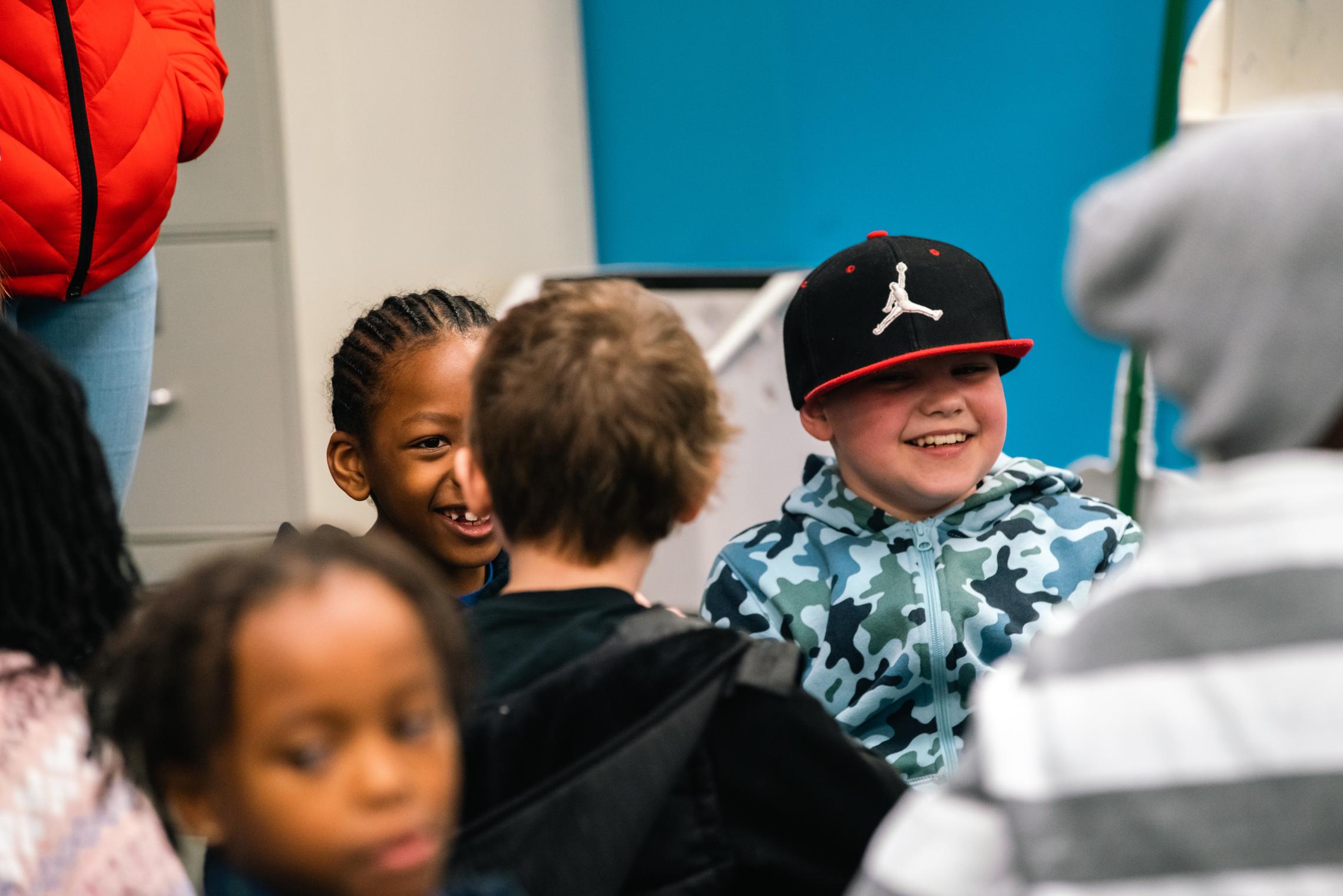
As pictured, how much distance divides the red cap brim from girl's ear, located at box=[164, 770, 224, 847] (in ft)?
3.23

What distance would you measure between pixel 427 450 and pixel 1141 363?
1829mm

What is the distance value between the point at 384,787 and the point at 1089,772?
1.30 feet

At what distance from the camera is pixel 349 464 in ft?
5.94

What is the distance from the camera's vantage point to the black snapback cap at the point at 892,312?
5.69 feet

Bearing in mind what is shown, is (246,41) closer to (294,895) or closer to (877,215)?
(877,215)

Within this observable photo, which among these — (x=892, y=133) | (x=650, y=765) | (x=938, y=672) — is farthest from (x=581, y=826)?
(x=892, y=133)

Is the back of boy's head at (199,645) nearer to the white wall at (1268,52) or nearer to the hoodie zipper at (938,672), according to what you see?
the hoodie zipper at (938,672)

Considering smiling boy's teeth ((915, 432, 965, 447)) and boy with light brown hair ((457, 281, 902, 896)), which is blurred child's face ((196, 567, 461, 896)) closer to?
boy with light brown hair ((457, 281, 902, 896))

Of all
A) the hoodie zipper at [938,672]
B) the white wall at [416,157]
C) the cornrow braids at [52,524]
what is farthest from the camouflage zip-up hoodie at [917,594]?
the white wall at [416,157]

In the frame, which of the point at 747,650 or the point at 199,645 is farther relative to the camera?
the point at 747,650

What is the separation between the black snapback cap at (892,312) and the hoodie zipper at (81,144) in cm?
86

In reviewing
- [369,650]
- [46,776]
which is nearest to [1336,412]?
[369,650]

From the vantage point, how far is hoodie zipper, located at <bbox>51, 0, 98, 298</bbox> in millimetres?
1825

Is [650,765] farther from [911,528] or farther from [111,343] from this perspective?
[111,343]
